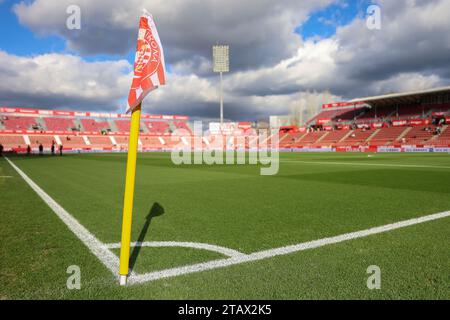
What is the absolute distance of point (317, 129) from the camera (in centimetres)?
6925

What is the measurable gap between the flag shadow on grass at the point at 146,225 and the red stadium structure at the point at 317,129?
43.2 meters

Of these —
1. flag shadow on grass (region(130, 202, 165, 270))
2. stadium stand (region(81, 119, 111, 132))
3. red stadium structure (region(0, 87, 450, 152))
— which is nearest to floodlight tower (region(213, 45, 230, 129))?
red stadium structure (region(0, 87, 450, 152))

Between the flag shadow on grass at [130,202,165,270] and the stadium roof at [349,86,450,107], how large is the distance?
190 feet

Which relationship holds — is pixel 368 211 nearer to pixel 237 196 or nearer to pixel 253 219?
pixel 253 219

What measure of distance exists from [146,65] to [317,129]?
70357 mm

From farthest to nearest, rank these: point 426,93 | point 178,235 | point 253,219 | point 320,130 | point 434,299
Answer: point 320,130 → point 426,93 → point 253,219 → point 178,235 → point 434,299

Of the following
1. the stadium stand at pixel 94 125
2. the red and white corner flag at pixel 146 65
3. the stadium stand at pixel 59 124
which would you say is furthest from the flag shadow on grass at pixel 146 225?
the stadium stand at pixel 94 125

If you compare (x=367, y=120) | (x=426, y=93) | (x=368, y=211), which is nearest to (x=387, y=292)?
(x=368, y=211)

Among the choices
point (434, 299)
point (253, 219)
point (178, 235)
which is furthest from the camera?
point (253, 219)

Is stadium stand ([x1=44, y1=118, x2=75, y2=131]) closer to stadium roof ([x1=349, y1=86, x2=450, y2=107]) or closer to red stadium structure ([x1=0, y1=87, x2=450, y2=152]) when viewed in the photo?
red stadium structure ([x1=0, y1=87, x2=450, y2=152])

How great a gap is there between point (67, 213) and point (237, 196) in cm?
373

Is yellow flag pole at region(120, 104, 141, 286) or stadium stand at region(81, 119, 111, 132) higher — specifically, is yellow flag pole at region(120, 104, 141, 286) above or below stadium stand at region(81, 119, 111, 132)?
below

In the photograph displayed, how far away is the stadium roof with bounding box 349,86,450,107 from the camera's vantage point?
5212 centimetres
